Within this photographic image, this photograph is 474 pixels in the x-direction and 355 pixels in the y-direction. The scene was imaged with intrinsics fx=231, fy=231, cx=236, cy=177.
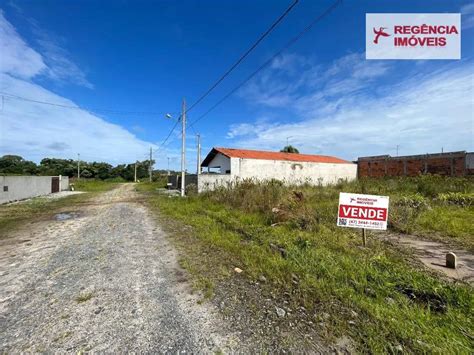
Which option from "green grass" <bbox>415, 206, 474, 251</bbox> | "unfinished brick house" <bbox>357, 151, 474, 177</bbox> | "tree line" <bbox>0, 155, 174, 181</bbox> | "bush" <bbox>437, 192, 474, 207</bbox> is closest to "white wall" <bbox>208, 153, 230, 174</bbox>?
"bush" <bbox>437, 192, 474, 207</bbox>

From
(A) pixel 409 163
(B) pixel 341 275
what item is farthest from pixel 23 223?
(A) pixel 409 163

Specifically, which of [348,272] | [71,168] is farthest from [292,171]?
[71,168]

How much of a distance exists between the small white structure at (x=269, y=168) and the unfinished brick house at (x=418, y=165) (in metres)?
1.72

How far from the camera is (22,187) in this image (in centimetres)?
1458

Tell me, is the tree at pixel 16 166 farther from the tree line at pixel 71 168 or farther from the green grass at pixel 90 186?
the green grass at pixel 90 186

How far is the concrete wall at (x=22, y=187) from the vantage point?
12.3m

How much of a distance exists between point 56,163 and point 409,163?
2848 inches

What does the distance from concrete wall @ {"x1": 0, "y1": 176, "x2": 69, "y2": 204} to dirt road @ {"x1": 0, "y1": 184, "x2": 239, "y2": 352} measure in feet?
33.4

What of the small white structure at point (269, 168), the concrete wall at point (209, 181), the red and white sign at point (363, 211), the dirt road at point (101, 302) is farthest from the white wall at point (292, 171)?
the dirt road at point (101, 302)

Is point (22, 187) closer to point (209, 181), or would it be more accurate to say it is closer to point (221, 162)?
point (209, 181)

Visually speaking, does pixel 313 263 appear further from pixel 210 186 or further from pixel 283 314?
pixel 210 186

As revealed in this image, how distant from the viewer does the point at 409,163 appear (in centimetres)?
2227

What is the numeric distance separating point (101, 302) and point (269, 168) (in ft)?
65.2

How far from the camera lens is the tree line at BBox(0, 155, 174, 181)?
50031mm
